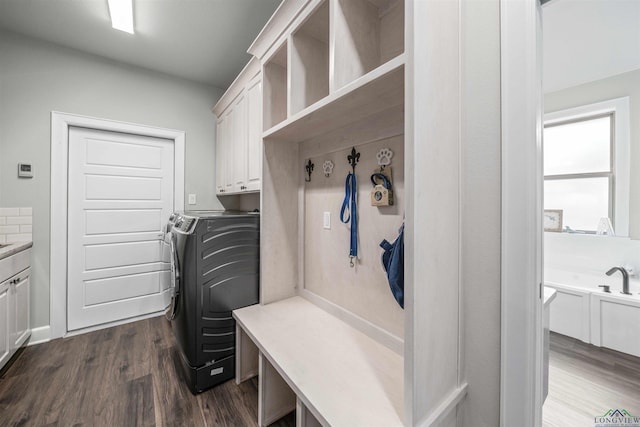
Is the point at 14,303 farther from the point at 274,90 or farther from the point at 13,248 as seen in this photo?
the point at 274,90

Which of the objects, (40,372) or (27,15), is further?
(27,15)

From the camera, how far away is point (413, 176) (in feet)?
2.49

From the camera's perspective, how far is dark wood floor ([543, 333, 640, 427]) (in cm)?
151

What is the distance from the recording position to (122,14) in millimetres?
1918

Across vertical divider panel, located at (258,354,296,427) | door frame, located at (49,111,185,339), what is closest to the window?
vertical divider panel, located at (258,354,296,427)

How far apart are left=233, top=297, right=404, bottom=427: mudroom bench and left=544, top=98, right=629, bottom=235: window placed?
109 inches

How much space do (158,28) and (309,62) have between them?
5.26 ft

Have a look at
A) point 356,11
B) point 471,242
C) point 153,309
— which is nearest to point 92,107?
point 153,309

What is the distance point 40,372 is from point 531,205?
3.16 metres

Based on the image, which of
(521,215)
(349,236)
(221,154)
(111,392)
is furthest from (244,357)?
(221,154)

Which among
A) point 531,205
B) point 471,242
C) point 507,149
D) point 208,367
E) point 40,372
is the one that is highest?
point 507,149

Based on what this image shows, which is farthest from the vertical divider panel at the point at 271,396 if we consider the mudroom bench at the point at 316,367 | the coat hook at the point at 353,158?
the coat hook at the point at 353,158

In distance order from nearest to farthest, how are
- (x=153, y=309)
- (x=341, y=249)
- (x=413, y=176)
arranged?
(x=413, y=176), (x=341, y=249), (x=153, y=309)

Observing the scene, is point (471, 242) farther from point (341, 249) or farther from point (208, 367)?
point (208, 367)
